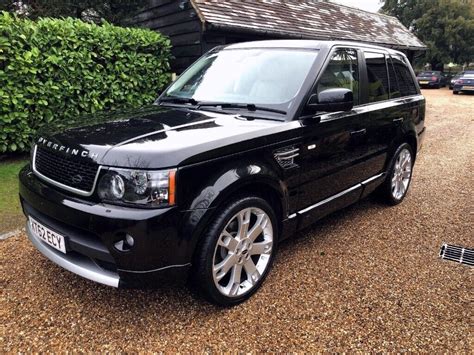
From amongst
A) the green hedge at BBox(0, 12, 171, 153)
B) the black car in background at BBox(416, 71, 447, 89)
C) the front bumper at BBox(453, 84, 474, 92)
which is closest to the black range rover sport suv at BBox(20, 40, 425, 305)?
the green hedge at BBox(0, 12, 171, 153)

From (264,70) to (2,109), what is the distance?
14.1ft

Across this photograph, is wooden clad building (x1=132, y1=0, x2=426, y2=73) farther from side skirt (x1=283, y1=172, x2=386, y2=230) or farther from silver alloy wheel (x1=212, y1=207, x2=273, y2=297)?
silver alloy wheel (x1=212, y1=207, x2=273, y2=297)

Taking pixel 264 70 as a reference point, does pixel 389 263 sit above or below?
below

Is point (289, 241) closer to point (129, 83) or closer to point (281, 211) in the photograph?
point (281, 211)

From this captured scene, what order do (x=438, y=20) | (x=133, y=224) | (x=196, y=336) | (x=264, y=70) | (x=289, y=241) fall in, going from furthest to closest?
1. (x=438, y=20)
2. (x=289, y=241)
3. (x=264, y=70)
4. (x=196, y=336)
5. (x=133, y=224)

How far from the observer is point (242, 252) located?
264 cm

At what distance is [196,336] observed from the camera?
2357 millimetres

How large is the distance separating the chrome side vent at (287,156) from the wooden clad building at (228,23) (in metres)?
6.06

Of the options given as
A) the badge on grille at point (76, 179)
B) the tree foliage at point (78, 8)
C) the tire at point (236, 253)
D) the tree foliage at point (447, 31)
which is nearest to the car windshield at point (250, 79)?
the tire at point (236, 253)

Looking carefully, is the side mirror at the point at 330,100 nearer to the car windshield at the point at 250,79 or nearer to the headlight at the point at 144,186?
the car windshield at the point at 250,79

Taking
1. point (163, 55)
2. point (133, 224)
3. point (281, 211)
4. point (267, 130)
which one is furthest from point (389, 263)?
point (163, 55)

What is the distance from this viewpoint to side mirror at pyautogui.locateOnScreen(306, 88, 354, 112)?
9.55 feet

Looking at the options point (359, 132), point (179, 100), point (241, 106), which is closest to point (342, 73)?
point (359, 132)

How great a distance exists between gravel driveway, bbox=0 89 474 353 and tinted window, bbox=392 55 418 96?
1.84 meters
